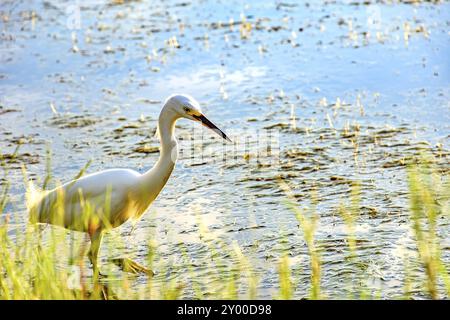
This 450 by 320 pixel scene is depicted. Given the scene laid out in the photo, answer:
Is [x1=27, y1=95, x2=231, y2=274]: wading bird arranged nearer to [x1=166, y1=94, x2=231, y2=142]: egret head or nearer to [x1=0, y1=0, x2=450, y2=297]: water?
[x1=166, y1=94, x2=231, y2=142]: egret head

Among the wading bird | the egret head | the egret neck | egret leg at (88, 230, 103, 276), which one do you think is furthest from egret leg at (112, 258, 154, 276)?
the egret head

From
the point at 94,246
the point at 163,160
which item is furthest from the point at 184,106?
the point at 94,246

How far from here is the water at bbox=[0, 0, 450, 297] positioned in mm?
6527

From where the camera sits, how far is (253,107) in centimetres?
973

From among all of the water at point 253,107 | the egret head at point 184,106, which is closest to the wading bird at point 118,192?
the egret head at point 184,106

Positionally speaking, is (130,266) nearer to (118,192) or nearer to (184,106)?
(118,192)

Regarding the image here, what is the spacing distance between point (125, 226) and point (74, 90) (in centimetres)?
445

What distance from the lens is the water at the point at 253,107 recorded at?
6.53 m

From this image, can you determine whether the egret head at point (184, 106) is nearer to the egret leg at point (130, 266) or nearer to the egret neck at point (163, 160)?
the egret neck at point (163, 160)

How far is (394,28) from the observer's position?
491 inches

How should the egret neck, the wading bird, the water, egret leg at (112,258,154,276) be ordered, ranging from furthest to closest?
the water < the egret neck < the wading bird < egret leg at (112,258,154,276)

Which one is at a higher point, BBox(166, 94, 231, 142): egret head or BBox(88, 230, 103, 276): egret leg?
BBox(166, 94, 231, 142): egret head

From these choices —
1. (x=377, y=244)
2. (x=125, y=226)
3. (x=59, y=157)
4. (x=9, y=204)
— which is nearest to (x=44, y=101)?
(x=59, y=157)
